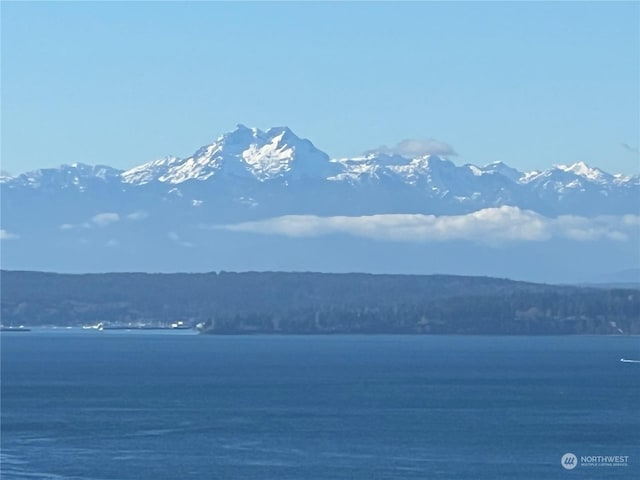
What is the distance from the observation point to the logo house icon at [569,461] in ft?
239

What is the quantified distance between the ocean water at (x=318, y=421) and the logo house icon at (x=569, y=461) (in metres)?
0.30

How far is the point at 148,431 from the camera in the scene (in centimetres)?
8612

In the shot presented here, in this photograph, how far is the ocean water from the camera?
73.2 meters

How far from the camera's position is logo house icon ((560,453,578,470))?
72.8 m

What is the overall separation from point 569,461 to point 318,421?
70.0 feet

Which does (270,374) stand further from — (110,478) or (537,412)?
(110,478)

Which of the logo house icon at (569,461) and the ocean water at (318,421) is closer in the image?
the logo house icon at (569,461)

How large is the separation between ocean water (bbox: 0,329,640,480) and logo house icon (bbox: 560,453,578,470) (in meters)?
0.30

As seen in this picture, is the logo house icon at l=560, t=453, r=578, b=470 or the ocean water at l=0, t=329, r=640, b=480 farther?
the ocean water at l=0, t=329, r=640, b=480

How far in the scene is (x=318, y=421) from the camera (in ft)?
302

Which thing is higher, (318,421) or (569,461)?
(318,421)

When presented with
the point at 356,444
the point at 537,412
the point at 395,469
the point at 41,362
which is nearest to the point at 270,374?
the point at 41,362

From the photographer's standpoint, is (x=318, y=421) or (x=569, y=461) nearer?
(x=569, y=461)

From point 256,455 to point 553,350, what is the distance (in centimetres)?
12178
